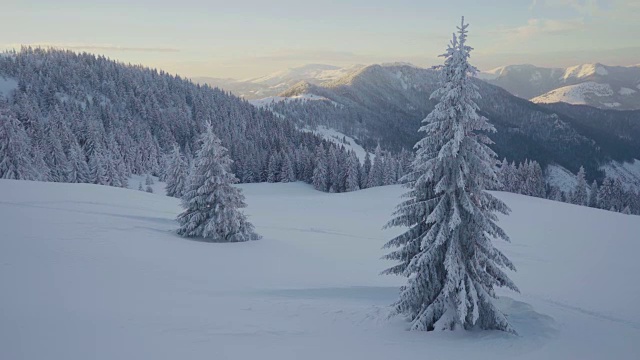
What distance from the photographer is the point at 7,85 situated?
457 ft

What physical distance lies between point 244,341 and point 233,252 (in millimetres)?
11759

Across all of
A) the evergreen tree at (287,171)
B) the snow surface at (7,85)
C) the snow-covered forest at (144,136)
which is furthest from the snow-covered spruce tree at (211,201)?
the snow surface at (7,85)

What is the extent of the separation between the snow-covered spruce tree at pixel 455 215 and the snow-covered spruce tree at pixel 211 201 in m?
14.1

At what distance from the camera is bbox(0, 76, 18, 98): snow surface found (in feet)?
447

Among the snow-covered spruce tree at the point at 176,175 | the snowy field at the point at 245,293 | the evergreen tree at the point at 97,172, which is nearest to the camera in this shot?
the snowy field at the point at 245,293

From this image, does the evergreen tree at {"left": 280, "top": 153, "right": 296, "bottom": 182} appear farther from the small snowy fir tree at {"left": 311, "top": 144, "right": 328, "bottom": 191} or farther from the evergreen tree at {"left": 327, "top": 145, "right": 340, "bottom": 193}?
the evergreen tree at {"left": 327, "top": 145, "right": 340, "bottom": 193}

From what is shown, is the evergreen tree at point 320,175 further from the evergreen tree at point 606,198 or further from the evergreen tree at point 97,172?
the evergreen tree at point 606,198

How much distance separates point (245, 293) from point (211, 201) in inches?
379

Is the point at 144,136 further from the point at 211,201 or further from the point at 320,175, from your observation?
the point at 211,201

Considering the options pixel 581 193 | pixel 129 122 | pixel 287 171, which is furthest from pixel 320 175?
pixel 129 122

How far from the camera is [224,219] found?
23.2 metres

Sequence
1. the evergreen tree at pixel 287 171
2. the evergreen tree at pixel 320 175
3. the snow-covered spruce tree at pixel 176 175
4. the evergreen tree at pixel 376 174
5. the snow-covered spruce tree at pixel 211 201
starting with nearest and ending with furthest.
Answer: the snow-covered spruce tree at pixel 211 201 → the snow-covered spruce tree at pixel 176 175 → the evergreen tree at pixel 320 175 → the evergreen tree at pixel 376 174 → the evergreen tree at pixel 287 171

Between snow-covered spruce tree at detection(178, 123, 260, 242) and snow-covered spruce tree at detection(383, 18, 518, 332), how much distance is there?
14088 millimetres

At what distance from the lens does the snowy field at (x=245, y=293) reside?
373 inches
